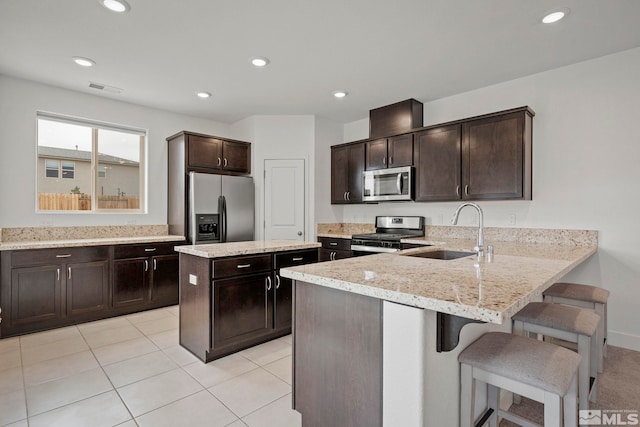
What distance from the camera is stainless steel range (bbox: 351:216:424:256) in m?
3.88

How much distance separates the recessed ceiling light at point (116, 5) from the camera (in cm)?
221

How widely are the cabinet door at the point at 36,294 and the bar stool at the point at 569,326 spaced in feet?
13.6

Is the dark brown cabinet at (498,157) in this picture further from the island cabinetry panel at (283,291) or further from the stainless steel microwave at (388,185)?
the island cabinetry panel at (283,291)

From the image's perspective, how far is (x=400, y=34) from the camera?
8.60ft

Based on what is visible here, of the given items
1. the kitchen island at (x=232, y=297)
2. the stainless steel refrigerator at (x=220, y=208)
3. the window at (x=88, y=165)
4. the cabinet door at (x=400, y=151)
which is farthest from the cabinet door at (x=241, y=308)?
the window at (x=88, y=165)

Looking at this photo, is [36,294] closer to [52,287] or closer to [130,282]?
[52,287]

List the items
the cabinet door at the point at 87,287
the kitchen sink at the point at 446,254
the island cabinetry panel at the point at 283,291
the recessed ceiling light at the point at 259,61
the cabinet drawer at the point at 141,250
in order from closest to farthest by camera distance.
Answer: the kitchen sink at the point at 446,254
the island cabinetry panel at the point at 283,291
the recessed ceiling light at the point at 259,61
the cabinet door at the point at 87,287
the cabinet drawer at the point at 141,250

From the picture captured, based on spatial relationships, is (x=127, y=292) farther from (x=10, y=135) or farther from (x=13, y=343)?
(x=10, y=135)

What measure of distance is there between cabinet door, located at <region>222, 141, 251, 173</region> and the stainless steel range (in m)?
2.02

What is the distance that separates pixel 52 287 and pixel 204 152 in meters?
2.32

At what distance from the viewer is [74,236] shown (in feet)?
12.7

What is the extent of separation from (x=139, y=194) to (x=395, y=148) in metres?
3.64

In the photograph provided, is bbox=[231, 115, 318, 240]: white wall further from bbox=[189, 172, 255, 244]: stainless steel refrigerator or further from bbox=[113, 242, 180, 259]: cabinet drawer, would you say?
bbox=[113, 242, 180, 259]: cabinet drawer

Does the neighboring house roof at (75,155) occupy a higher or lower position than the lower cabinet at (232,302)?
higher
